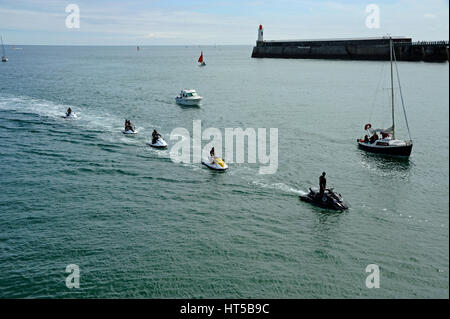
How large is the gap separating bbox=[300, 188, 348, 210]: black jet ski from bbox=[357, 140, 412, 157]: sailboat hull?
17601 mm

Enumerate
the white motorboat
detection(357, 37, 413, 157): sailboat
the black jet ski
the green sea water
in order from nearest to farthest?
the green sea water, the black jet ski, detection(357, 37, 413, 157): sailboat, the white motorboat

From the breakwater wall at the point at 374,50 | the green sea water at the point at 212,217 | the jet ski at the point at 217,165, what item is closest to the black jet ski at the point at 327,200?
the green sea water at the point at 212,217

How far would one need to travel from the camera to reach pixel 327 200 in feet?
108

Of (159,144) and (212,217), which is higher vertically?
(159,144)

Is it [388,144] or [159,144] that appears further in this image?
[159,144]

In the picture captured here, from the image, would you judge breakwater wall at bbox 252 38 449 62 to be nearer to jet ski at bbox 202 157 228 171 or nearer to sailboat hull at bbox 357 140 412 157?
sailboat hull at bbox 357 140 412 157

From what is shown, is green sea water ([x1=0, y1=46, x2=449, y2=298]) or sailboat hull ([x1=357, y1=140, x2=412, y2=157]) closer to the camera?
green sea water ([x1=0, y1=46, x2=449, y2=298])

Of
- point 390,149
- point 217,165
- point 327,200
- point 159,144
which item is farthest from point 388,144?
point 159,144

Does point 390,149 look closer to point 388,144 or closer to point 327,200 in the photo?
point 388,144

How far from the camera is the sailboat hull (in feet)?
152

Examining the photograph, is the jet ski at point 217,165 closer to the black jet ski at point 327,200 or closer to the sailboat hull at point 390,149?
the black jet ski at point 327,200

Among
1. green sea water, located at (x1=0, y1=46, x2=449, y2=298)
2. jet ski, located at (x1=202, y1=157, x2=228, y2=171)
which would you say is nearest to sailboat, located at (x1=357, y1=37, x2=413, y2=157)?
green sea water, located at (x1=0, y1=46, x2=449, y2=298)

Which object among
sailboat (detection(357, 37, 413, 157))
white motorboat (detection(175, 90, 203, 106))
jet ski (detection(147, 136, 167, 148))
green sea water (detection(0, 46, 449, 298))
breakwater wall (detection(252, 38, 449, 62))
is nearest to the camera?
green sea water (detection(0, 46, 449, 298))

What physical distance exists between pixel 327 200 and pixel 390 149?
19131mm
